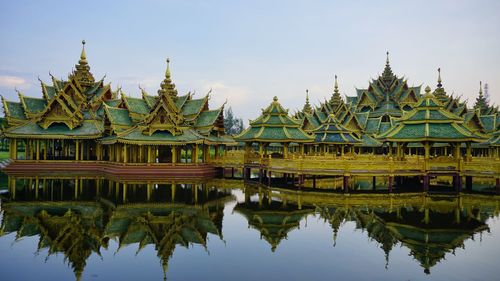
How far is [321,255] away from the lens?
12.1 meters

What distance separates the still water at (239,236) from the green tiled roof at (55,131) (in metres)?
13.1

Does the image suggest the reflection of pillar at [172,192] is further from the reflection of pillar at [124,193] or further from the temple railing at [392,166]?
the temple railing at [392,166]

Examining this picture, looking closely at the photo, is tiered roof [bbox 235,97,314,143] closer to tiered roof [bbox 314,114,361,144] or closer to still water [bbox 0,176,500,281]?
A: tiered roof [bbox 314,114,361,144]

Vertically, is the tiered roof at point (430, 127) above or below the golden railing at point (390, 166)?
above

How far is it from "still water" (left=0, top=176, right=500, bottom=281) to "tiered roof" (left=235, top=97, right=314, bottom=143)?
7613 millimetres

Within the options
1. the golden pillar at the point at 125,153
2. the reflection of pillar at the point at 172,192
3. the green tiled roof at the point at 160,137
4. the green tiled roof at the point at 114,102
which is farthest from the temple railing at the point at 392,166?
the green tiled roof at the point at 114,102

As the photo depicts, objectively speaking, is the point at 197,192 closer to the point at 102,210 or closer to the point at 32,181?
the point at 102,210

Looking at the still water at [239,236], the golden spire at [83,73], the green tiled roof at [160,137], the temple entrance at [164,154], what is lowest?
the still water at [239,236]

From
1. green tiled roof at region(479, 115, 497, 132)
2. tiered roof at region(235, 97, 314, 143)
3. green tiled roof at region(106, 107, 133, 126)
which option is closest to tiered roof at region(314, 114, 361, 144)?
tiered roof at region(235, 97, 314, 143)

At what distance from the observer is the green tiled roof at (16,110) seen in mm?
39500

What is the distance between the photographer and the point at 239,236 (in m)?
14.4

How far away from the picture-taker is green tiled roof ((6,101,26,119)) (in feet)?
130

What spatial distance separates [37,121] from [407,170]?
1284 inches

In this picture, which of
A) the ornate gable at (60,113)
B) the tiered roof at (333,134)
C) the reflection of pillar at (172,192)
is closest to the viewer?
the reflection of pillar at (172,192)
